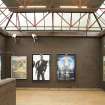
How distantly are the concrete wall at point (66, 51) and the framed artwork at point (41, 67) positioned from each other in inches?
12.1

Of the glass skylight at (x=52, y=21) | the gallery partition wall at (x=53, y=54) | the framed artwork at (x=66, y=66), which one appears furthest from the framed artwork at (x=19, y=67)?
the framed artwork at (x=66, y=66)

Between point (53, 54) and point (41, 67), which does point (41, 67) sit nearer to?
point (41, 67)

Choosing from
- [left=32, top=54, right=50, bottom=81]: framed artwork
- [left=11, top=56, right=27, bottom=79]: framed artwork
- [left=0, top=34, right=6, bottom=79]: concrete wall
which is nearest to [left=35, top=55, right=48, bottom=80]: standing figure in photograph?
[left=32, top=54, right=50, bottom=81]: framed artwork

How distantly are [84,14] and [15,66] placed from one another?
654cm

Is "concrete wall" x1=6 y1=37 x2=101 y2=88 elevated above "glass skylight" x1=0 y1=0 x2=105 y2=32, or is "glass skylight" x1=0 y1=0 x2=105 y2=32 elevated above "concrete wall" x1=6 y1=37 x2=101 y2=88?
"glass skylight" x1=0 y1=0 x2=105 y2=32

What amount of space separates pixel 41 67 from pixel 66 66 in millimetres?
1897

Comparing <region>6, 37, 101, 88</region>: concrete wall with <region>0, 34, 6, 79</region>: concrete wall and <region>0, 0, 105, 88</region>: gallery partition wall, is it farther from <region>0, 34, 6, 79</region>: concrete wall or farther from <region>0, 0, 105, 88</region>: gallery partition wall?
<region>0, 34, 6, 79</region>: concrete wall

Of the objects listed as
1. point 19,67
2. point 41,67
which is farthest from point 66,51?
point 19,67

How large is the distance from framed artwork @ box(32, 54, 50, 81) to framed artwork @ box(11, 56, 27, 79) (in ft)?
2.25

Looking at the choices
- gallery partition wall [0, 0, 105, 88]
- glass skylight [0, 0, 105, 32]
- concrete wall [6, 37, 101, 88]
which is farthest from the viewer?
concrete wall [6, 37, 101, 88]

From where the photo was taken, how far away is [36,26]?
2264 centimetres

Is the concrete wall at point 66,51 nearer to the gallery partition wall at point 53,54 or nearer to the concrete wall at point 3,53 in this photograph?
the gallery partition wall at point 53,54

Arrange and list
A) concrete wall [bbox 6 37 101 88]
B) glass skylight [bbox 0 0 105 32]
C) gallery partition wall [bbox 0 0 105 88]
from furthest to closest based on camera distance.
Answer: concrete wall [bbox 6 37 101 88] → gallery partition wall [bbox 0 0 105 88] → glass skylight [bbox 0 0 105 32]

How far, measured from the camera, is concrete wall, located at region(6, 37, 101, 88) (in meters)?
22.9
